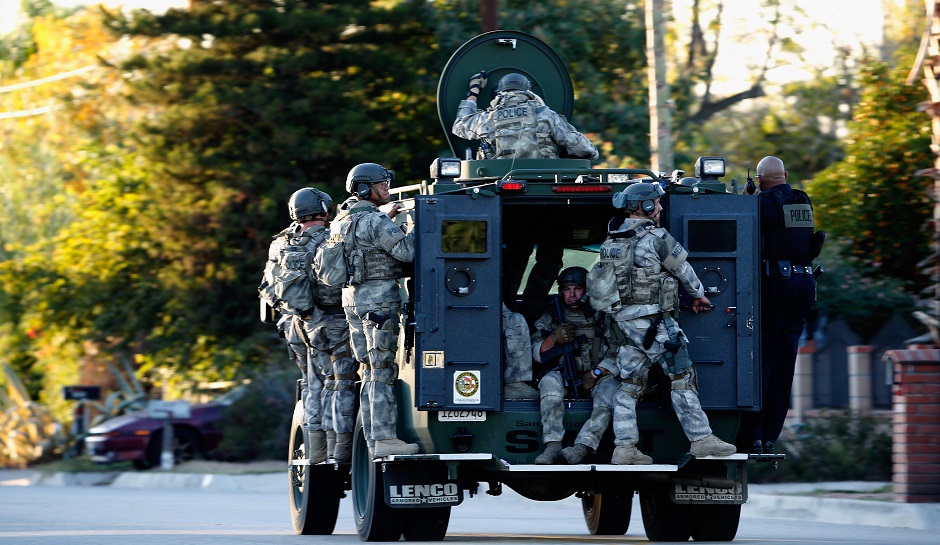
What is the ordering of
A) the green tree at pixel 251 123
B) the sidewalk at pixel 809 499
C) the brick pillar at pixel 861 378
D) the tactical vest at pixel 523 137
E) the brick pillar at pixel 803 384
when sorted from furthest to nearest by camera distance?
the green tree at pixel 251 123, the brick pillar at pixel 803 384, the brick pillar at pixel 861 378, the sidewalk at pixel 809 499, the tactical vest at pixel 523 137

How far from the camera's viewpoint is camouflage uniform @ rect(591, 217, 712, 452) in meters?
10.3

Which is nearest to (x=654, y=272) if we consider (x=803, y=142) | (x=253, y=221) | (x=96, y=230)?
(x=253, y=221)

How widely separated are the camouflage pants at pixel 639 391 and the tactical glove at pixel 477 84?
133 inches

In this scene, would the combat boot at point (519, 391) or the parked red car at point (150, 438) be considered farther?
the parked red car at point (150, 438)

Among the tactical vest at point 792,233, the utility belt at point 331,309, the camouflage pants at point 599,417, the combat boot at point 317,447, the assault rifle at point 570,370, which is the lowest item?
the combat boot at point 317,447

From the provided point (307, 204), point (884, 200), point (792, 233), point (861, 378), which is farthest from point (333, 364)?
point (884, 200)

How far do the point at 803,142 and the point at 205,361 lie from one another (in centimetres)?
1462

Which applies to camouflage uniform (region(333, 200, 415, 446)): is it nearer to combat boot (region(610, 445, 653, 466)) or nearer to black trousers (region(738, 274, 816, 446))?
combat boot (region(610, 445, 653, 466))

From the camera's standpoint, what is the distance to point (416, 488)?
34.4 feet

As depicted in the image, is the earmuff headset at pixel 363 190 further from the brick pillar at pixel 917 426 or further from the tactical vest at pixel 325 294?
the brick pillar at pixel 917 426

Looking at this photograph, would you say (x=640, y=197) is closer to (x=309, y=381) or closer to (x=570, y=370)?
(x=570, y=370)

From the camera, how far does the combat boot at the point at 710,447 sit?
33.4 ft

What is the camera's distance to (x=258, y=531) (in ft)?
42.0

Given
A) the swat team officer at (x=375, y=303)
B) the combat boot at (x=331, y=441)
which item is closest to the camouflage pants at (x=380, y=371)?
the swat team officer at (x=375, y=303)
